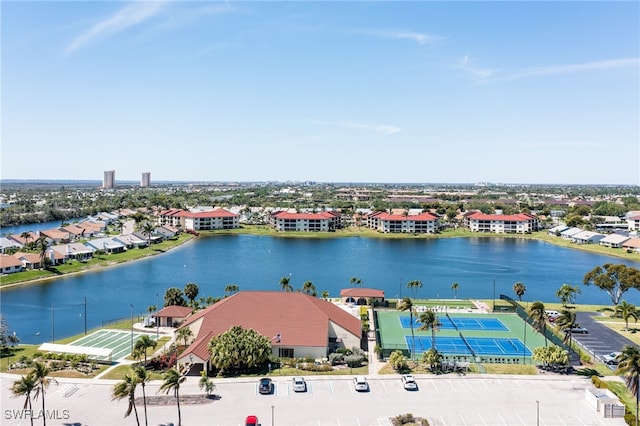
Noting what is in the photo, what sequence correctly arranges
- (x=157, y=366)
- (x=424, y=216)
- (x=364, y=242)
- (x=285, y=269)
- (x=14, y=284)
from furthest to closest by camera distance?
(x=424, y=216), (x=364, y=242), (x=285, y=269), (x=14, y=284), (x=157, y=366)

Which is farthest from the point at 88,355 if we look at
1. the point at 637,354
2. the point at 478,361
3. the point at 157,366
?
the point at 637,354

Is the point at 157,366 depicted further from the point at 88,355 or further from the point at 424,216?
the point at 424,216

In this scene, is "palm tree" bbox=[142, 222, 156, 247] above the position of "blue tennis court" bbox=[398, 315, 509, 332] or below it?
above

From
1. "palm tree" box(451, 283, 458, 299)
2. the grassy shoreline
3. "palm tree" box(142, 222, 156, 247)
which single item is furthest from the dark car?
"palm tree" box(142, 222, 156, 247)

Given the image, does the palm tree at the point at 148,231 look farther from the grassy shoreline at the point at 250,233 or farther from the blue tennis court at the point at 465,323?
the blue tennis court at the point at 465,323

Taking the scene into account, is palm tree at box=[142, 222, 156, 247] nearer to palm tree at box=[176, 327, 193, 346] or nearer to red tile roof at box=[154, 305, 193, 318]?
red tile roof at box=[154, 305, 193, 318]

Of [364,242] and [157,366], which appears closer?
[157,366]

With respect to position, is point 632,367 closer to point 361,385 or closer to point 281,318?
point 361,385

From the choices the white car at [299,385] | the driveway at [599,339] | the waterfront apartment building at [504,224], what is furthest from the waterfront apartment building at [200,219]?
the white car at [299,385]
